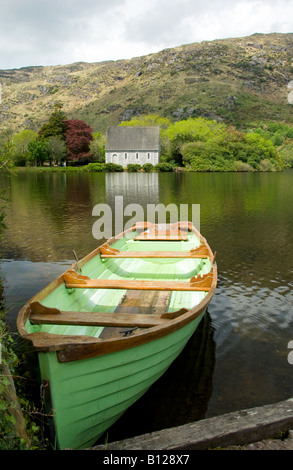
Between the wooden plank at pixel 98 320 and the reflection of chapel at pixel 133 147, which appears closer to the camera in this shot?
the wooden plank at pixel 98 320

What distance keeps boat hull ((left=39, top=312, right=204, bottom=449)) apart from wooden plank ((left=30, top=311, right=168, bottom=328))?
345 mm

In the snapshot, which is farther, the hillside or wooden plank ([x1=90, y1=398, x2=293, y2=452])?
the hillside

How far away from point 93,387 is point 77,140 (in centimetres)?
7756

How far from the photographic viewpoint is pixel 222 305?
26.9ft

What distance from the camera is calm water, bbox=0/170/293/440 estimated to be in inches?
197

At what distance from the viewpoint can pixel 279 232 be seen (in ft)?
51.9

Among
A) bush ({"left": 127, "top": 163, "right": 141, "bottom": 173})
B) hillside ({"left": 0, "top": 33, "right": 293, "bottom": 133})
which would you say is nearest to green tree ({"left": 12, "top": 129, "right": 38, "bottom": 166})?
bush ({"left": 127, "top": 163, "right": 141, "bottom": 173})

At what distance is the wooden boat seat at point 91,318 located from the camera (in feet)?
15.1

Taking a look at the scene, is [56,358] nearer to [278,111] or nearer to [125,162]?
[125,162]

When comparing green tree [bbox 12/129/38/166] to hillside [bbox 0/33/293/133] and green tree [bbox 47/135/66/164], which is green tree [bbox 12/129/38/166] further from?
hillside [bbox 0/33/293/133]

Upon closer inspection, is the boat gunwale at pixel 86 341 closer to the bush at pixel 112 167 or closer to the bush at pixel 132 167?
the bush at pixel 112 167

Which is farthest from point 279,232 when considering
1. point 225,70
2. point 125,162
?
point 225,70

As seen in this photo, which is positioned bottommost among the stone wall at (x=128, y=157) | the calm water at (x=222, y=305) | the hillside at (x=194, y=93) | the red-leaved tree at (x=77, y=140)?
the calm water at (x=222, y=305)

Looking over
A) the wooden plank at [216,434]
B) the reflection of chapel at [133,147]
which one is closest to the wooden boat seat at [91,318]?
the wooden plank at [216,434]
